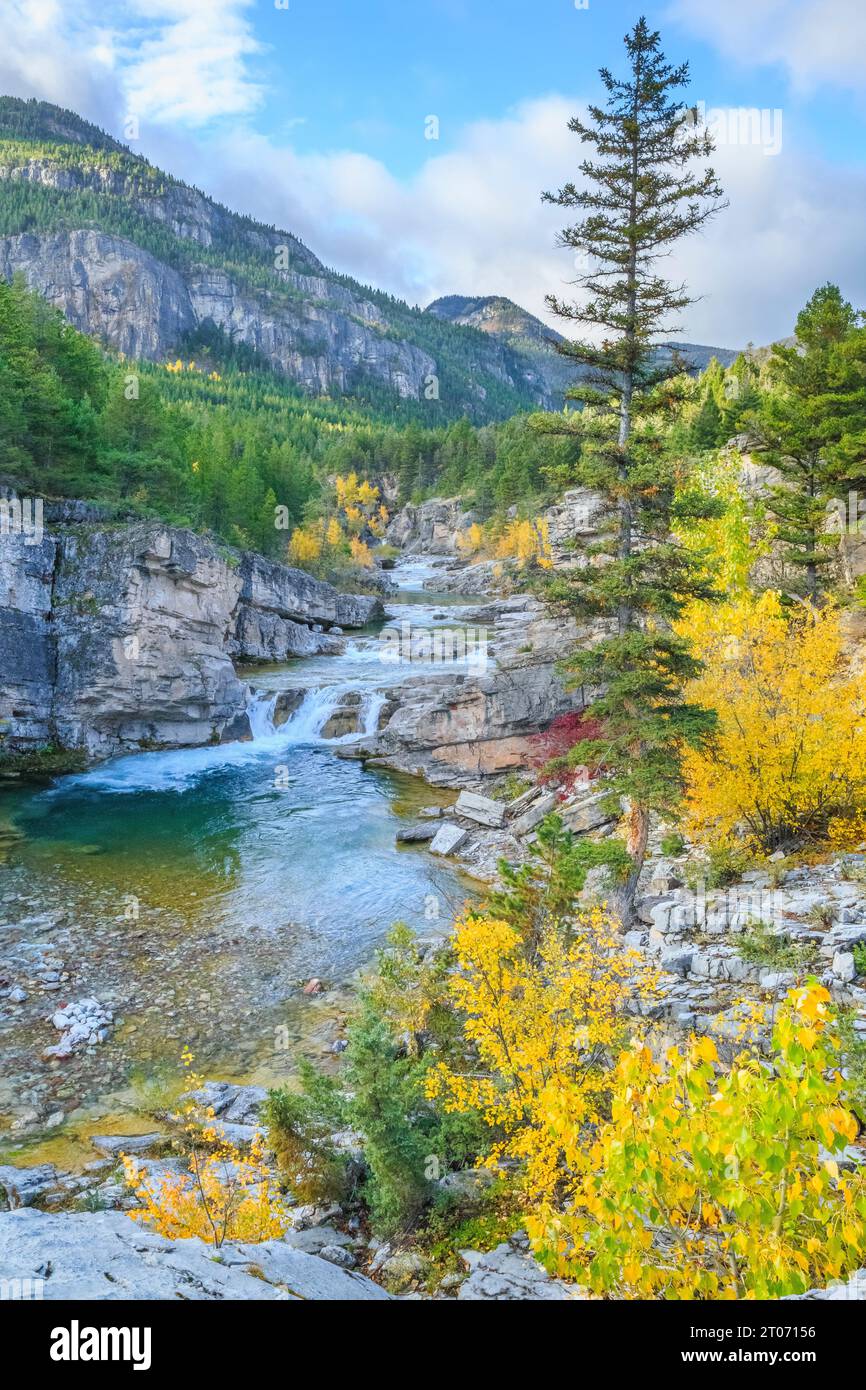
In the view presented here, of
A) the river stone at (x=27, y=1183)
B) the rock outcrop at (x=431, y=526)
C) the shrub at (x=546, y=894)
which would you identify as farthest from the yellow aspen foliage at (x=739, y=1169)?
the rock outcrop at (x=431, y=526)

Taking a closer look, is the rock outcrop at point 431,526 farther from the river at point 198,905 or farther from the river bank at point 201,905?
the river at point 198,905

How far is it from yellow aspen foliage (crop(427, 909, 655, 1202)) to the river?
534cm

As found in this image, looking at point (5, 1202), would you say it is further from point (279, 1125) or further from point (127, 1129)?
point (279, 1125)

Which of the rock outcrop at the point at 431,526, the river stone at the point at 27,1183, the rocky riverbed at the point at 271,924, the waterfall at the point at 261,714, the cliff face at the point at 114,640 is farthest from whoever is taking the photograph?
the rock outcrop at the point at 431,526

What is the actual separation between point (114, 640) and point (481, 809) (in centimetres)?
1827

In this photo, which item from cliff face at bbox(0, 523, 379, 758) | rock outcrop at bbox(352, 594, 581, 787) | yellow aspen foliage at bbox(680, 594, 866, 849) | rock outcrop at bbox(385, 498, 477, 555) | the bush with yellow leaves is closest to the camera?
the bush with yellow leaves

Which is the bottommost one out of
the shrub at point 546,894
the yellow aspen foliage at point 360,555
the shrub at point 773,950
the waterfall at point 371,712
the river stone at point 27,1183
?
the river stone at point 27,1183

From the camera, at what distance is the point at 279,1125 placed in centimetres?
900

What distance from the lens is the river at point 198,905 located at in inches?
535

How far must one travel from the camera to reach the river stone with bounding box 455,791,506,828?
25.5m

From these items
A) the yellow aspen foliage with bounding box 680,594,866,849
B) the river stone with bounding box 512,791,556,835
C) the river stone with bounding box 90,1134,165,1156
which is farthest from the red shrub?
the river stone with bounding box 90,1134,165,1156

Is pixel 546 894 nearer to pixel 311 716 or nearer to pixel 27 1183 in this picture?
pixel 27 1183

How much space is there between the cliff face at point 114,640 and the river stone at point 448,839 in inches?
586

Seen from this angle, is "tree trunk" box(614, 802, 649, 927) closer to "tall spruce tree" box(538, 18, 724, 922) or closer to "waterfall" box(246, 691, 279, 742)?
"tall spruce tree" box(538, 18, 724, 922)
